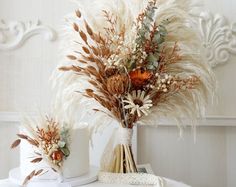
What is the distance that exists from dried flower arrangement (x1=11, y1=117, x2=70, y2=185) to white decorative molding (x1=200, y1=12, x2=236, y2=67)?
81cm

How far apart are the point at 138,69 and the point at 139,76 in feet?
0.08

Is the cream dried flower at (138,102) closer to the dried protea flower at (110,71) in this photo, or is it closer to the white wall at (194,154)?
the dried protea flower at (110,71)

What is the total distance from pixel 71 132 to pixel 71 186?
0.16 meters

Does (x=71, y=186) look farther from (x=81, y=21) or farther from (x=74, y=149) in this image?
(x=81, y=21)

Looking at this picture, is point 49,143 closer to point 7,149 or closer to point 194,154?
point 7,149

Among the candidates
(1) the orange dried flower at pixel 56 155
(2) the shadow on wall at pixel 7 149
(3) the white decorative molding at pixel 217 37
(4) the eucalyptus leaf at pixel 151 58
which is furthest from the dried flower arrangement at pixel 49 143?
(3) the white decorative molding at pixel 217 37

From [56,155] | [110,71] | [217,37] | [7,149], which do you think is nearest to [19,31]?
[7,149]

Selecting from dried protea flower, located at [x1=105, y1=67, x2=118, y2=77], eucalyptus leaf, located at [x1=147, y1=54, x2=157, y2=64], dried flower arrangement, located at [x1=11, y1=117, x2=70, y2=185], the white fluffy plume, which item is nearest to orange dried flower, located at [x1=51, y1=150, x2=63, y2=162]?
dried flower arrangement, located at [x1=11, y1=117, x2=70, y2=185]

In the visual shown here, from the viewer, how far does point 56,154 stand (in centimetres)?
98

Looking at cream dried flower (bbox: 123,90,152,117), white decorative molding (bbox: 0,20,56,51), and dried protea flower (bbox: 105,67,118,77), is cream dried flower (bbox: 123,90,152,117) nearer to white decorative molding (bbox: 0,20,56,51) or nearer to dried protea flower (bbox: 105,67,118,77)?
dried protea flower (bbox: 105,67,118,77)

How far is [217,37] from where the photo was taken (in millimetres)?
1539

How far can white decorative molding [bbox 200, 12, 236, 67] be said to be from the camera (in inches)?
60.2

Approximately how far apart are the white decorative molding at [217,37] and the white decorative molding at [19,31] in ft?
2.21

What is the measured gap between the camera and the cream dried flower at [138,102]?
104cm
